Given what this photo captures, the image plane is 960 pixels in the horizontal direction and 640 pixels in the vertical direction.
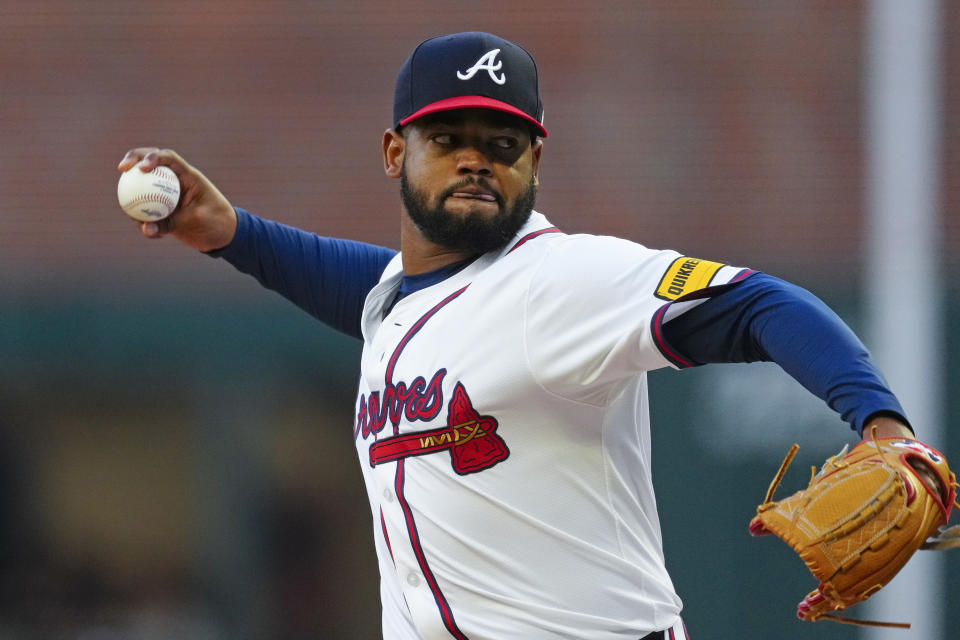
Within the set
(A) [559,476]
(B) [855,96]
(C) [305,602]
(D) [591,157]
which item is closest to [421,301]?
(A) [559,476]

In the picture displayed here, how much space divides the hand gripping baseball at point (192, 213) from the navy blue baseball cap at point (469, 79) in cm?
62

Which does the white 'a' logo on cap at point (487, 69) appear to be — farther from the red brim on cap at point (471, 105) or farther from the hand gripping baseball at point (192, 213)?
the hand gripping baseball at point (192, 213)

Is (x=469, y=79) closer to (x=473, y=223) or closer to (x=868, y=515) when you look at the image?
(x=473, y=223)

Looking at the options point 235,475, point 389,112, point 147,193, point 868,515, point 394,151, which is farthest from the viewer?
A: point 389,112

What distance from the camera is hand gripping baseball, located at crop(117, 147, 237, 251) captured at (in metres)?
2.70

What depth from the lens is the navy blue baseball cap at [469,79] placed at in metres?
Answer: 2.24

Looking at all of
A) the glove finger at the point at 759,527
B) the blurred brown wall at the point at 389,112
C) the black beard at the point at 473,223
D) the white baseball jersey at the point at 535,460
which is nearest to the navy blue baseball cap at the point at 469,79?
the black beard at the point at 473,223

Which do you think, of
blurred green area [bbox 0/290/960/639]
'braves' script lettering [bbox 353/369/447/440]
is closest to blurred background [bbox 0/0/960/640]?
blurred green area [bbox 0/290/960/639]

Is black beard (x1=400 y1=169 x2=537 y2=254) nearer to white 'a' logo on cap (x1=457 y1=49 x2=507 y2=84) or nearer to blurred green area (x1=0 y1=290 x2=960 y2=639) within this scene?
white 'a' logo on cap (x1=457 y1=49 x2=507 y2=84)

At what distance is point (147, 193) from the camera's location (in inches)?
104

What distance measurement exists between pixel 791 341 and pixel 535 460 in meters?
0.53

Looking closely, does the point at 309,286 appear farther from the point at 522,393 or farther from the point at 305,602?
the point at 305,602

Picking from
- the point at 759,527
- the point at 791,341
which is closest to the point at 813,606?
the point at 759,527

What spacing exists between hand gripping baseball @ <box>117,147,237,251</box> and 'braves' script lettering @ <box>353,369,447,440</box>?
2.19ft
